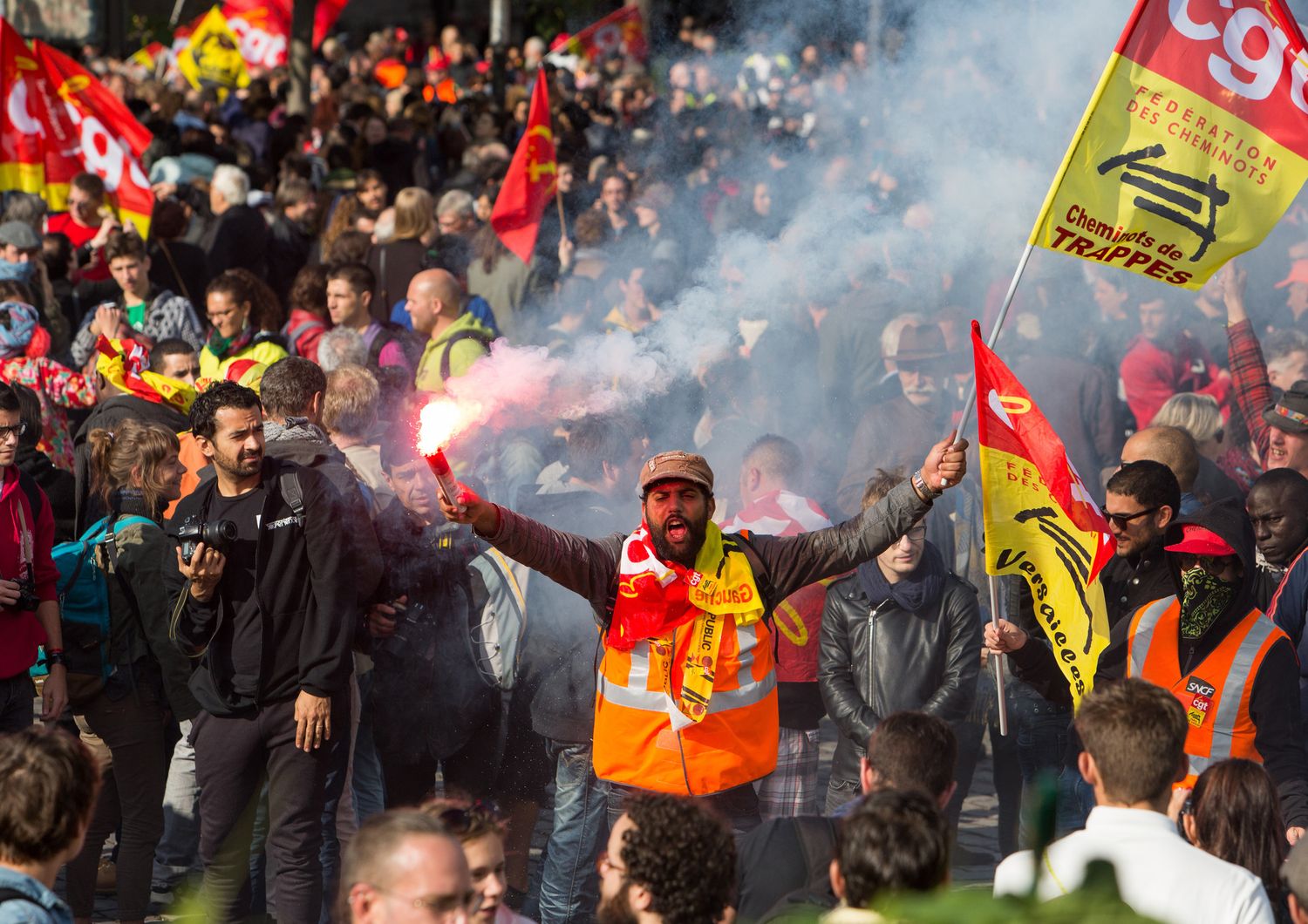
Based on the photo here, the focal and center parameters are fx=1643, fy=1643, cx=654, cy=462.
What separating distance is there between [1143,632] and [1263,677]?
1.34 ft

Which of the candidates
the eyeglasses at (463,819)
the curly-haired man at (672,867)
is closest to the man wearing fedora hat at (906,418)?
the eyeglasses at (463,819)

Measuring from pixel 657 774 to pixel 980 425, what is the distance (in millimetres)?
1456

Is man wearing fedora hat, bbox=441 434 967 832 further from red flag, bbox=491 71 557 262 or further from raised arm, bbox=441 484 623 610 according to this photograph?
red flag, bbox=491 71 557 262

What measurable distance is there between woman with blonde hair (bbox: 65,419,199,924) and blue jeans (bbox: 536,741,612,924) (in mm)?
1329

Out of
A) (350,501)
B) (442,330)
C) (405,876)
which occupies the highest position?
(442,330)

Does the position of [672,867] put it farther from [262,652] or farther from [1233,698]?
[1233,698]

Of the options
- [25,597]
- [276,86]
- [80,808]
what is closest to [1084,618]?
[80,808]

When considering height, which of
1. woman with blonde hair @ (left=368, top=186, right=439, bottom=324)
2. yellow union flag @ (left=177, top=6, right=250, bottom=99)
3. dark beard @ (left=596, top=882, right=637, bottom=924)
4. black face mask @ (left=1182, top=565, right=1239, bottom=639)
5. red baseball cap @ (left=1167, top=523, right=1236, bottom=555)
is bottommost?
dark beard @ (left=596, top=882, right=637, bottom=924)

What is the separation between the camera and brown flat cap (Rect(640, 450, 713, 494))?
490 cm

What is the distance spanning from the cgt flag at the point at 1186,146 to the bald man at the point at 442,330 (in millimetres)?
3122

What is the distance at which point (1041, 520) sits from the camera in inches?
199

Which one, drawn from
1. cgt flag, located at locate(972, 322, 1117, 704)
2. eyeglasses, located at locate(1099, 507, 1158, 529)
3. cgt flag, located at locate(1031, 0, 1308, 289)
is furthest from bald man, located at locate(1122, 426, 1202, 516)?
cgt flag, located at locate(972, 322, 1117, 704)

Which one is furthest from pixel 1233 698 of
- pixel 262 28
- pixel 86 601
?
pixel 262 28

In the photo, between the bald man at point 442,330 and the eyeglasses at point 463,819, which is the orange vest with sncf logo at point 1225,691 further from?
the bald man at point 442,330
